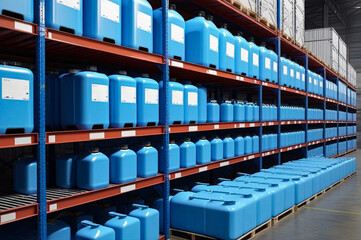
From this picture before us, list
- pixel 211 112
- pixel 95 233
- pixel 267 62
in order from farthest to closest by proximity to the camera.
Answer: pixel 267 62 → pixel 211 112 → pixel 95 233

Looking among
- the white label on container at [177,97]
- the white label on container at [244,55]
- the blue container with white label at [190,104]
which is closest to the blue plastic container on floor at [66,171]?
the white label on container at [177,97]

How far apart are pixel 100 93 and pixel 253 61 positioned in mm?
3799

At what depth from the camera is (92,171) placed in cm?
307

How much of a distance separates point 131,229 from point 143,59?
1.78 m

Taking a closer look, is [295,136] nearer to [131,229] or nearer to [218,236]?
[218,236]

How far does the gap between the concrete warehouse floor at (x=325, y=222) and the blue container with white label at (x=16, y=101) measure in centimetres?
310

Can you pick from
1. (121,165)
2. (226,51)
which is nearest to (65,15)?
(121,165)

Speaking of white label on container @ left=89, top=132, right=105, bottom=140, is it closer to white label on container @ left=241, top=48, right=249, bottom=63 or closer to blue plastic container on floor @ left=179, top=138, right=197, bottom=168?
blue plastic container on floor @ left=179, top=138, right=197, bottom=168

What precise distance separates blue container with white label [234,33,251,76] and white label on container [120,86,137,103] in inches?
102

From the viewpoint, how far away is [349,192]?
704cm

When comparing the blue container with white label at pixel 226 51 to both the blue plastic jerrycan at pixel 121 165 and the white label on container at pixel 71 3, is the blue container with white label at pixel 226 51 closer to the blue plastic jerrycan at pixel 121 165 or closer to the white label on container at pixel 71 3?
the blue plastic jerrycan at pixel 121 165

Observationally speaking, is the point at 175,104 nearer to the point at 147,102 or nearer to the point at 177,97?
the point at 177,97

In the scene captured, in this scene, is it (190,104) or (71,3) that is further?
(190,104)

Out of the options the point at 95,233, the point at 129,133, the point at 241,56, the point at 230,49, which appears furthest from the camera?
the point at 241,56
